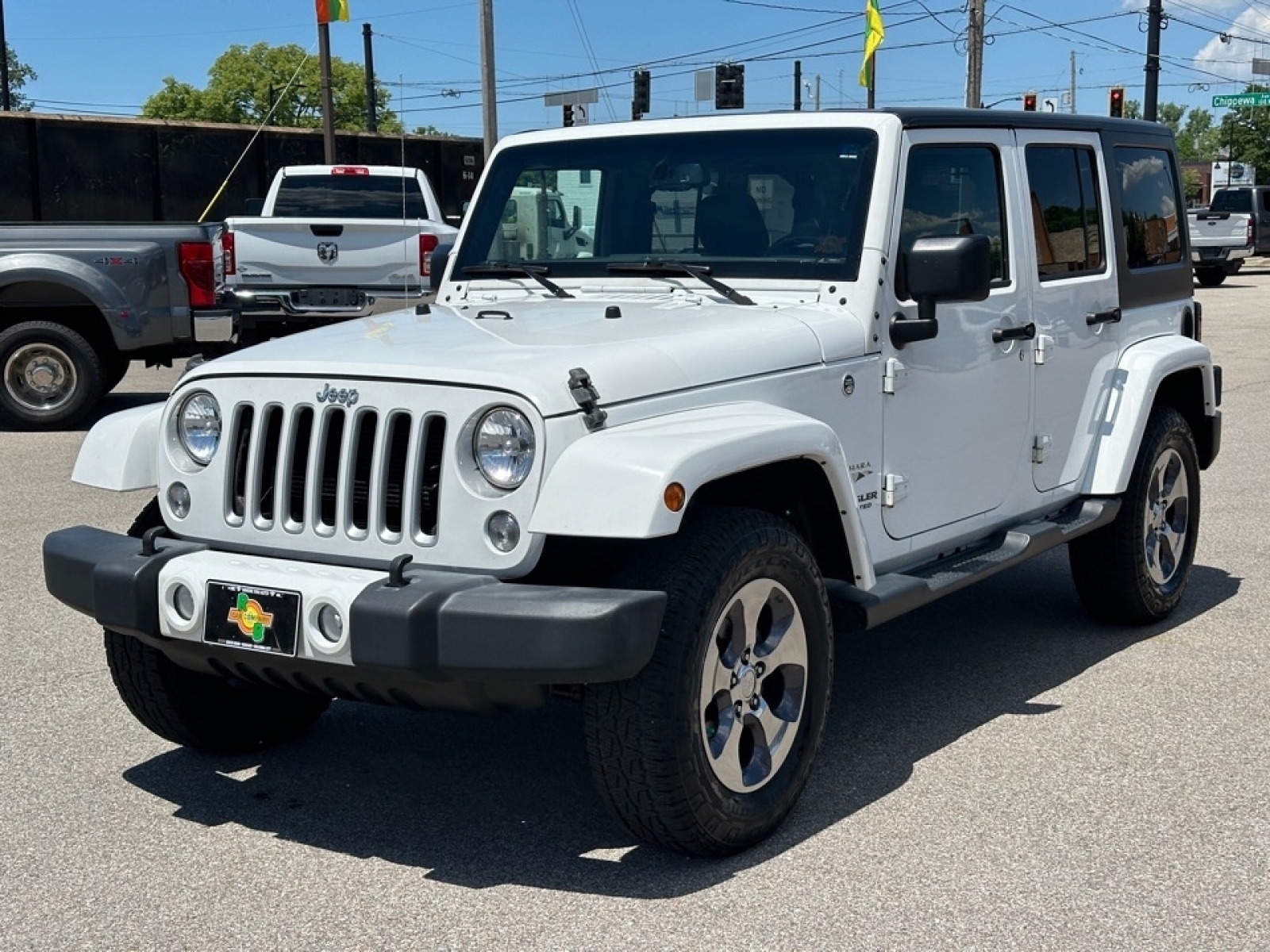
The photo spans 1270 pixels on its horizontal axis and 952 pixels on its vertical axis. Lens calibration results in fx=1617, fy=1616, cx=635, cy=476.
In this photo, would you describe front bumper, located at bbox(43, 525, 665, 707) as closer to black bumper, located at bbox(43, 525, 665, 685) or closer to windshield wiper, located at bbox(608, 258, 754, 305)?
black bumper, located at bbox(43, 525, 665, 685)

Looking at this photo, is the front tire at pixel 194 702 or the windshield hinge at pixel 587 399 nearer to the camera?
the windshield hinge at pixel 587 399

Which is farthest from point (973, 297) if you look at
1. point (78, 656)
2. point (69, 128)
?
point (69, 128)

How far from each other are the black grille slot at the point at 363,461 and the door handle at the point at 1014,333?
2322mm

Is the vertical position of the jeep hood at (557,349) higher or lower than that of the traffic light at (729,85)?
lower

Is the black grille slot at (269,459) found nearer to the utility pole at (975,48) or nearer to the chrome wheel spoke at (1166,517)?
the chrome wheel spoke at (1166,517)

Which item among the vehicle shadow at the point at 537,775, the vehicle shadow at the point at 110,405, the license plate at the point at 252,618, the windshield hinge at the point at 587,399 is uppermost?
the windshield hinge at the point at 587,399

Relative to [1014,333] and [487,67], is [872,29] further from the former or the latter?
[1014,333]

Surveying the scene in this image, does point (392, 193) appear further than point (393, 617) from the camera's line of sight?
Yes

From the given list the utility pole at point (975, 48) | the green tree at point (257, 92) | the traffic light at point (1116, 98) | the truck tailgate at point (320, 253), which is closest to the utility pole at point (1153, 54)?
the traffic light at point (1116, 98)

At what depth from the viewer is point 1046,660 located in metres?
5.95

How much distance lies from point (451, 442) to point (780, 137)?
183cm

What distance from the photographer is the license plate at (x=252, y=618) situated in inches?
147

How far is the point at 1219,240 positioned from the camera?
3247cm

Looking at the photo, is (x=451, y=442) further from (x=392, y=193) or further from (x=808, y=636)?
(x=392, y=193)
